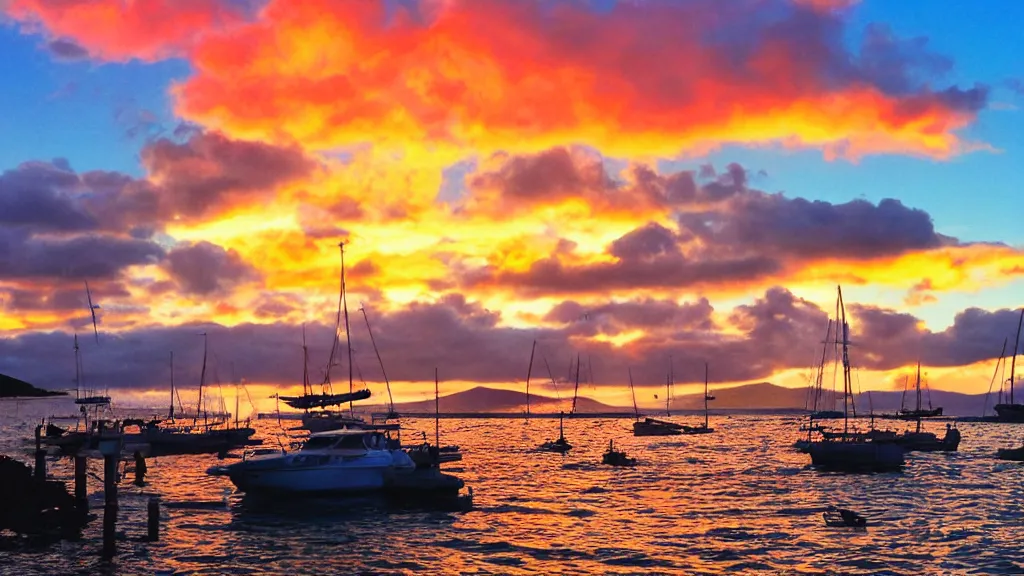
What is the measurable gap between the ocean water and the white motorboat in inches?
53.8

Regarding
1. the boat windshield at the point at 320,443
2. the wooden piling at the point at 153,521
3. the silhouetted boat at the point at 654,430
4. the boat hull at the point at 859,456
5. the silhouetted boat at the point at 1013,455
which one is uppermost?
the boat windshield at the point at 320,443

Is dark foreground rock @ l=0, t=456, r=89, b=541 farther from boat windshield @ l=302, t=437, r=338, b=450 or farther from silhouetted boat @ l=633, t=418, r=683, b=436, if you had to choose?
silhouetted boat @ l=633, t=418, r=683, b=436

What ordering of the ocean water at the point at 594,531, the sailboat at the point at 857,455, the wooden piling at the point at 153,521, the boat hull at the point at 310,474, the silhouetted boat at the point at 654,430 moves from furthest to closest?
the silhouetted boat at the point at 654,430
the sailboat at the point at 857,455
the boat hull at the point at 310,474
the wooden piling at the point at 153,521
the ocean water at the point at 594,531

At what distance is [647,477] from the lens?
82.5 m

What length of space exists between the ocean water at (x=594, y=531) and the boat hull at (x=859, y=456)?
3333mm

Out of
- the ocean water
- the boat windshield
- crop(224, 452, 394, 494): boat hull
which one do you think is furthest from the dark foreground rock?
the boat windshield

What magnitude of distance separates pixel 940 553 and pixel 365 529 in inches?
1121

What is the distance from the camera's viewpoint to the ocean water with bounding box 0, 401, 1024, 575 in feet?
127

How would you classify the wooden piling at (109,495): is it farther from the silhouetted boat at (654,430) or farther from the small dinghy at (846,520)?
the silhouetted boat at (654,430)

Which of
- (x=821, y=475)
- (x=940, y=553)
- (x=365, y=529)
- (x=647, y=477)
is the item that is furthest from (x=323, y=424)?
(x=940, y=553)

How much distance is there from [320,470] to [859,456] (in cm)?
5354

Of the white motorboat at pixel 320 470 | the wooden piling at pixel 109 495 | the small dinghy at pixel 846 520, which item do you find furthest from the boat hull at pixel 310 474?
the small dinghy at pixel 846 520

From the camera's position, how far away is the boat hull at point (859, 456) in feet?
280

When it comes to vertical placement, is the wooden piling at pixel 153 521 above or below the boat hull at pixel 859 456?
above
